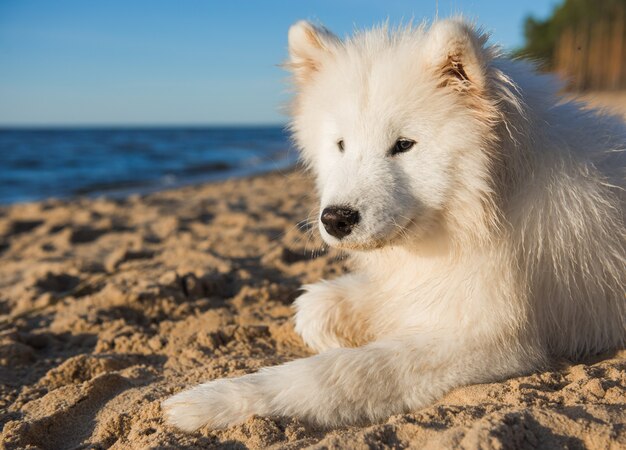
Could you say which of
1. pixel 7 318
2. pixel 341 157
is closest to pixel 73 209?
pixel 7 318

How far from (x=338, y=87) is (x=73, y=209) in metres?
7.75

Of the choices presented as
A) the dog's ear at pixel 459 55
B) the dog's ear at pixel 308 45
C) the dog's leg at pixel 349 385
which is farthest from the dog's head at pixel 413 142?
the dog's leg at pixel 349 385

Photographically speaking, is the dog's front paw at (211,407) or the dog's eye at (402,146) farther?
the dog's eye at (402,146)

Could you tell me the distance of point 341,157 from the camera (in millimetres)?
2943

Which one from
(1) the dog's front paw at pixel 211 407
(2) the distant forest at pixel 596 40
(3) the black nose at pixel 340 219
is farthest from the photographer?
(2) the distant forest at pixel 596 40

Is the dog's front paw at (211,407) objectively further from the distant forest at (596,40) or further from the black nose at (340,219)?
the distant forest at (596,40)

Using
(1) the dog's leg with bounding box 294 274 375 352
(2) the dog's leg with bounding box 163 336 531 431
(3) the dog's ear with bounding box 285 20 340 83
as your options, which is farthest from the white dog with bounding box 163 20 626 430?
(1) the dog's leg with bounding box 294 274 375 352

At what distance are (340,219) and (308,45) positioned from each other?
3.70 ft

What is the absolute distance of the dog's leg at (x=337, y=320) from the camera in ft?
10.7

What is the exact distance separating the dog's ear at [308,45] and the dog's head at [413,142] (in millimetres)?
323

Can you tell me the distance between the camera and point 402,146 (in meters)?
2.73

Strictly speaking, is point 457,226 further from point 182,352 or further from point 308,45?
point 182,352

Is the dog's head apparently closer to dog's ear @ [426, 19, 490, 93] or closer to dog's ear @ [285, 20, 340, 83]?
dog's ear @ [426, 19, 490, 93]

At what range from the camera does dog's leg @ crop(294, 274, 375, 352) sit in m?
3.27
